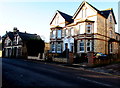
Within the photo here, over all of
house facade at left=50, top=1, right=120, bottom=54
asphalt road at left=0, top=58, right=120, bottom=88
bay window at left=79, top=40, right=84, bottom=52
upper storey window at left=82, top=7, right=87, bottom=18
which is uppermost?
upper storey window at left=82, top=7, right=87, bottom=18

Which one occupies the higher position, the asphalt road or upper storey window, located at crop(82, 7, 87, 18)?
upper storey window, located at crop(82, 7, 87, 18)

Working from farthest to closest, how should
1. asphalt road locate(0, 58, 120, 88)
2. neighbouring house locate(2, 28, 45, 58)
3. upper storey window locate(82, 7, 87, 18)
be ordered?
neighbouring house locate(2, 28, 45, 58) → upper storey window locate(82, 7, 87, 18) → asphalt road locate(0, 58, 120, 88)

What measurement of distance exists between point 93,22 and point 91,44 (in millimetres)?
4759

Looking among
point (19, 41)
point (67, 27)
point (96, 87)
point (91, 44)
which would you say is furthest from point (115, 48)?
point (19, 41)

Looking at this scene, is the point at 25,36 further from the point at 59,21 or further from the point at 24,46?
the point at 59,21

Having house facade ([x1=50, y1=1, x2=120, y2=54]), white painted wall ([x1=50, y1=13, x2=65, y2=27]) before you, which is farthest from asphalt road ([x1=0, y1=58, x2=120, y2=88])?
white painted wall ([x1=50, y1=13, x2=65, y2=27])

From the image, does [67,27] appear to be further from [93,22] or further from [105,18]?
[105,18]

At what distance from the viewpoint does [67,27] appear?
2923 cm

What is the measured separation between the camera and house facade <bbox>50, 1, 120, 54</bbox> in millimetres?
23578

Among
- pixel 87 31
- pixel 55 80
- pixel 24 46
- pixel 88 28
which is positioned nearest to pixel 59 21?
pixel 88 28

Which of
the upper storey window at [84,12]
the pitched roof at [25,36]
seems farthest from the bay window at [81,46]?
the pitched roof at [25,36]

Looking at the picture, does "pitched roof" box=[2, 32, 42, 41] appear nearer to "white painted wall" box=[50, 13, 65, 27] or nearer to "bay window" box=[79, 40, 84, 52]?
"white painted wall" box=[50, 13, 65, 27]

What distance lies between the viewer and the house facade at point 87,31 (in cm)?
2358

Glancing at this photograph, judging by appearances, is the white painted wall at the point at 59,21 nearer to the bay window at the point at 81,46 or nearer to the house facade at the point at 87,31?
the house facade at the point at 87,31
